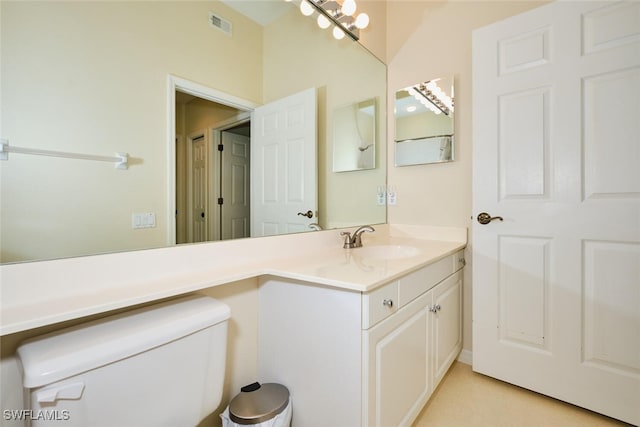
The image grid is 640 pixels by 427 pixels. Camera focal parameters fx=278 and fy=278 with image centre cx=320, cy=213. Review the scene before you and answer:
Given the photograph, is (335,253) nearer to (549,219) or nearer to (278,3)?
(549,219)

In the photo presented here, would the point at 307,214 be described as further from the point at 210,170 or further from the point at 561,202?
the point at 561,202

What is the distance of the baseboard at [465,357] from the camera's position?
5.74 ft

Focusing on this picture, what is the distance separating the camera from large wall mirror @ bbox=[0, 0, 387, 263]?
72cm

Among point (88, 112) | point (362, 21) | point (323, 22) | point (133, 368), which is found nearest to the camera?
point (133, 368)

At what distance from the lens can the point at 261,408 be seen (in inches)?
38.9

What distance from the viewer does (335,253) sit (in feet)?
4.73

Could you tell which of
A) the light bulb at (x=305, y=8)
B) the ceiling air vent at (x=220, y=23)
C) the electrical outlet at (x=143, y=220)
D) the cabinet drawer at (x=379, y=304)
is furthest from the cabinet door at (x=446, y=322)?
the light bulb at (x=305, y=8)

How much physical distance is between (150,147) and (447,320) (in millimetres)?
1599

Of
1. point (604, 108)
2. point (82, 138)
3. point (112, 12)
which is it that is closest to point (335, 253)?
point (82, 138)

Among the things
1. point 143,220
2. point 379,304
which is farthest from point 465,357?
point 143,220

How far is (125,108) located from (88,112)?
101 mm

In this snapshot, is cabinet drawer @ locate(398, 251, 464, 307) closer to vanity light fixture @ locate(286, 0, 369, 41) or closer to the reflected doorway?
the reflected doorway

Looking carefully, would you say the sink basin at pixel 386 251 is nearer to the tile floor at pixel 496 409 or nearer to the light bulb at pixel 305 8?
the tile floor at pixel 496 409

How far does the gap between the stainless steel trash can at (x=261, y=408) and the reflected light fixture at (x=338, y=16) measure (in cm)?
182
